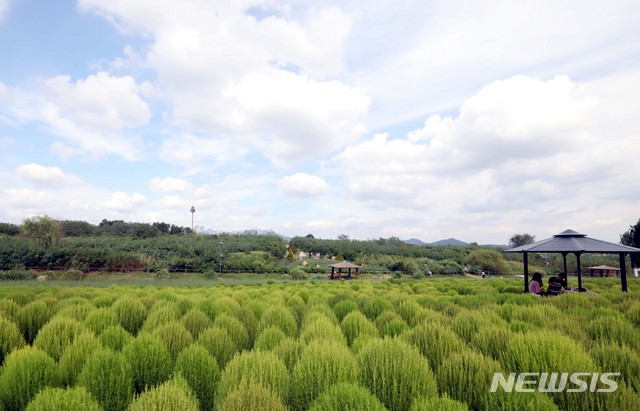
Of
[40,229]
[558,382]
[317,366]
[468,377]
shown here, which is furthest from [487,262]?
[40,229]

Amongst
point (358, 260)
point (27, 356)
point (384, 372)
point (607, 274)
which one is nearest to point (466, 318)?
point (384, 372)

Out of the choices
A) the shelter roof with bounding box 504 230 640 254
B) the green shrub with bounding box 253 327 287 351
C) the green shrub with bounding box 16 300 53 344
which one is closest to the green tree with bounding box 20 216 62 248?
the green shrub with bounding box 16 300 53 344

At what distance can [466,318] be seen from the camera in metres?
4.78

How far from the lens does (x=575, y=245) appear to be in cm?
1068

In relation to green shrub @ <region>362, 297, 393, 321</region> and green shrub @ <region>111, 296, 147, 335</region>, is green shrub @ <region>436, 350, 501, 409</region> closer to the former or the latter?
green shrub @ <region>362, 297, 393, 321</region>

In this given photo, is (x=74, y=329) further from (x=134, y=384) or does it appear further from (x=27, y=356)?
(x=134, y=384)

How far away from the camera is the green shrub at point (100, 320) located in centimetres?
512

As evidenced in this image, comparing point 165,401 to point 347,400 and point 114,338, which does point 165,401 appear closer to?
point 347,400

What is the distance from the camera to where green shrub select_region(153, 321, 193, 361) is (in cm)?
436

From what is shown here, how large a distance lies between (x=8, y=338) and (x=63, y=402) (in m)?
3.37

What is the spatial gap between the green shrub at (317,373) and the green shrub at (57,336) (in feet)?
10.5

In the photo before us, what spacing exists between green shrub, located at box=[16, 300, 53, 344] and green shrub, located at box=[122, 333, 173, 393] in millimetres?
3429

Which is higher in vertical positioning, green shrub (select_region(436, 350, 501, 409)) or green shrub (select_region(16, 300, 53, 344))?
green shrub (select_region(436, 350, 501, 409))

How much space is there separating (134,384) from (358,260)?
1912 inches
